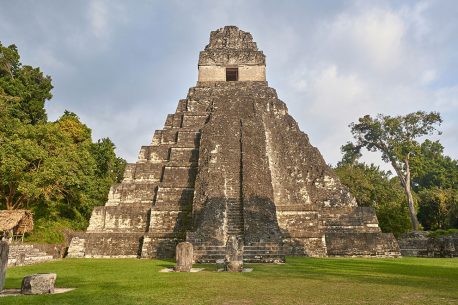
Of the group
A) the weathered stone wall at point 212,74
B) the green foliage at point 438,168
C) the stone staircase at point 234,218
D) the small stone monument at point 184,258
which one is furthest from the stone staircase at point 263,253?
the green foliage at point 438,168

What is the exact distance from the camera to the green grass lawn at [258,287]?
4.70 m

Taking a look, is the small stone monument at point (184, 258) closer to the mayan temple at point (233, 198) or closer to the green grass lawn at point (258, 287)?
the green grass lawn at point (258, 287)

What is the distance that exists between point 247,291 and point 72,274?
174 inches

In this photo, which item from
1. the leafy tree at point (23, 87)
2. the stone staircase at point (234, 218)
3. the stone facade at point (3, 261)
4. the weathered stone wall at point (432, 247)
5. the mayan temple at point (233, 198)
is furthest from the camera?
the leafy tree at point (23, 87)

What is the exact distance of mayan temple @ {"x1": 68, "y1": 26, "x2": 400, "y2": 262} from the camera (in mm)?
11219

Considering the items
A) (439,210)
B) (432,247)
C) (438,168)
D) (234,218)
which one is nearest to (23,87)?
(234,218)

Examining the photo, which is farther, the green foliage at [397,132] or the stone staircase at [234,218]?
the green foliage at [397,132]

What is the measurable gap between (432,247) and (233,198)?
8.16 m

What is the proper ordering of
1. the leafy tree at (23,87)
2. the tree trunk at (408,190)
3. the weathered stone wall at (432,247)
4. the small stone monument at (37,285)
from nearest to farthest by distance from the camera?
the small stone monument at (37,285) < the weathered stone wall at (432,247) < the leafy tree at (23,87) < the tree trunk at (408,190)

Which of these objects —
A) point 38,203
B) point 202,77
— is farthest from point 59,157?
point 202,77

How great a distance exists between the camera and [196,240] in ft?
33.5

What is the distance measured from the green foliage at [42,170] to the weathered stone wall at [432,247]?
1356 cm

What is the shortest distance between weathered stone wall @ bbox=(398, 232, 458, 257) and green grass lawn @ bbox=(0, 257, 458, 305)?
24.2ft

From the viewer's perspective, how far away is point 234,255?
822cm
